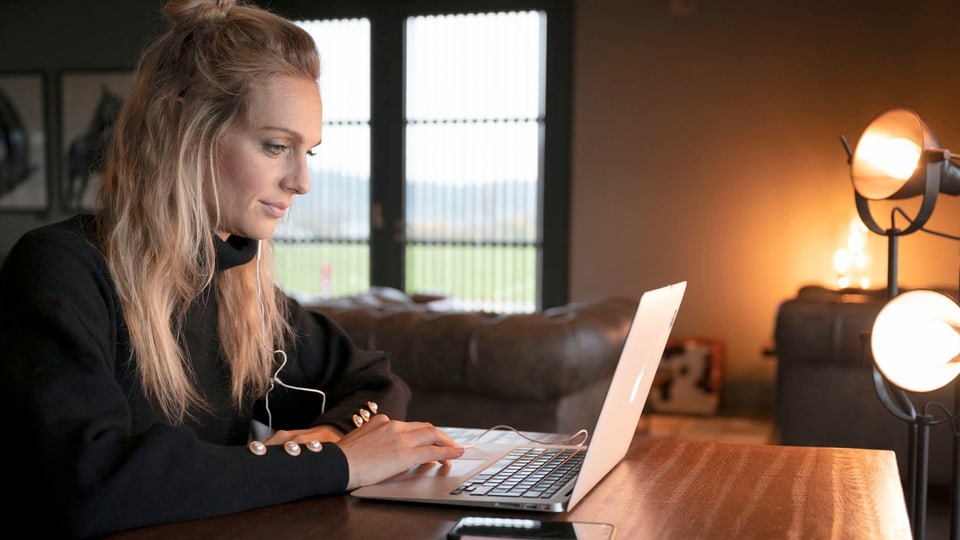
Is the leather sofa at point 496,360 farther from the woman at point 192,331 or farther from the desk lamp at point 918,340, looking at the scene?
the desk lamp at point 918,340

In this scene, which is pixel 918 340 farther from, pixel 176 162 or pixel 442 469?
pixel 176 162

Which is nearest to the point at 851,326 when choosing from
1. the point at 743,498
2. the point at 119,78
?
the point at 743,498

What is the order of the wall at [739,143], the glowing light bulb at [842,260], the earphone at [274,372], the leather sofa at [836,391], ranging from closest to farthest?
1. the earphone at [274,372]
2. the leather sofa at [836,391]
3. the glowing light bulb at [842,260]
4. the wall at [739,143]

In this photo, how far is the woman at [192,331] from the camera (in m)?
1.06

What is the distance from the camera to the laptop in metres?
1.06

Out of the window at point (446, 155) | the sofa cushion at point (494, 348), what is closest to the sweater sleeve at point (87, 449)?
the sofa cushion at point (494, 348)

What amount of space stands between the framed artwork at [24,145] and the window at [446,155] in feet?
6.59

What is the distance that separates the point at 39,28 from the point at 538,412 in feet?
18.9

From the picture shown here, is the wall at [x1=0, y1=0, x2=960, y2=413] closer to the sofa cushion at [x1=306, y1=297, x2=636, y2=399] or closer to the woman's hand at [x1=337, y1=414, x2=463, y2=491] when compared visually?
the sofa cushion at [x1=306, y1=297, x2=636, y2=399]

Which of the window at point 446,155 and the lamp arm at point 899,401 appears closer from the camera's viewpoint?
the lamp arm at point 899,401

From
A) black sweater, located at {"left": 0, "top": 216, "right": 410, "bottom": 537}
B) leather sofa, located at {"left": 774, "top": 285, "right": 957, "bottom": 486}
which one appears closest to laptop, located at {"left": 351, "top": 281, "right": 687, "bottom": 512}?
black sweater, located at {"left": 0, "top": 216, "right": 410, "bottom": 537}

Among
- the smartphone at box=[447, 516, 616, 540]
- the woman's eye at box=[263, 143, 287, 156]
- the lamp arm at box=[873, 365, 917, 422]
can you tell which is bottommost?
the lamp arm at box=[873, 365, 917, 422]

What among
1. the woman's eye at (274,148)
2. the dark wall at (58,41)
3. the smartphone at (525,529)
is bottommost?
the smartphone at (525,529)

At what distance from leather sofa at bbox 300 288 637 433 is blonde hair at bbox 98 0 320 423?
5.16 feet
